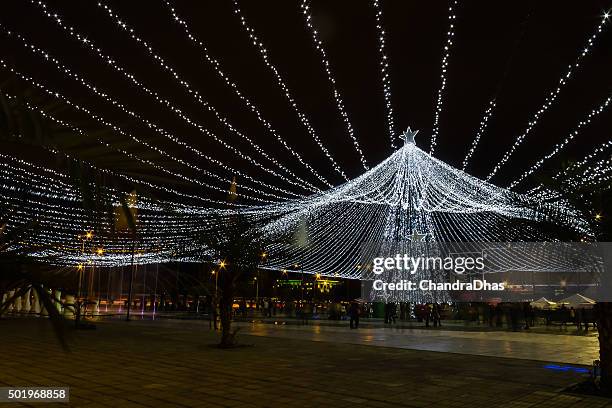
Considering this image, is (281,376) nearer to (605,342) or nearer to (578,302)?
(605,342)

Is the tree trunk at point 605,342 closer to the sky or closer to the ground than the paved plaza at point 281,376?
closer to the sky

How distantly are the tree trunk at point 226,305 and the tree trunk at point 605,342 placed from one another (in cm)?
792

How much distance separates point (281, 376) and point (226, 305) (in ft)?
17.6

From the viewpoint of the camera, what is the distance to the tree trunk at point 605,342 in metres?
7.13

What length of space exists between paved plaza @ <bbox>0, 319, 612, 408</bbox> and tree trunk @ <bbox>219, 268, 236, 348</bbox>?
51 centimetres

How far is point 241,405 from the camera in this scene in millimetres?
6090

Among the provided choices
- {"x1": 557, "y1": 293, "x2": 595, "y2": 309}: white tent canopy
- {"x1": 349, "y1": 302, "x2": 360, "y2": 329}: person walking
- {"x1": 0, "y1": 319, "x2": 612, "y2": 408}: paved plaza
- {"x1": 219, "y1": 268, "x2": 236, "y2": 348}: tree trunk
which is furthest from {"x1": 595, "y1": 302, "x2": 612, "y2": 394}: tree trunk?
{"x1": 557, "y1": 293, "x2": 595, "y2": 309}: white tent canopy

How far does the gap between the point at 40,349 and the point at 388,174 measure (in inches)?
582

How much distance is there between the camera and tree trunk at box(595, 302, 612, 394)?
7.13 meters

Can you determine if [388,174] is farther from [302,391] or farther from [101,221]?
[101,221]

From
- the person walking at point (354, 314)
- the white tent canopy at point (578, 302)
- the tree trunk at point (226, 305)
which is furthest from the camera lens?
the white tent canopy at point (578, 302)

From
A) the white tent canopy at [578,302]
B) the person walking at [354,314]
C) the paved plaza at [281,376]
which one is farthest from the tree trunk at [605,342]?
the white tent canopy at [578,302]

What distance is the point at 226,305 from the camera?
1334 cm

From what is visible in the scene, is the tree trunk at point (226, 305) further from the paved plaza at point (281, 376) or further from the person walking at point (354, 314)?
the person walking at point (354, 314)
